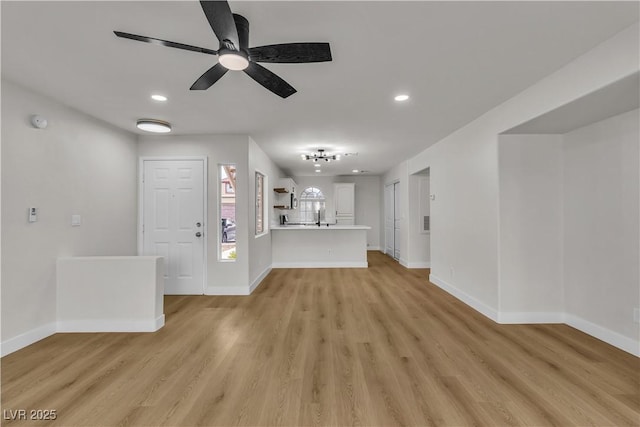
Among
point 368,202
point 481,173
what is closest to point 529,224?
point 481,173

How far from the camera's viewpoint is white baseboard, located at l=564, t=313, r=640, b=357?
2.50 m

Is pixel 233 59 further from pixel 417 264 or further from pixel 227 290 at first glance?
pixel 417 264

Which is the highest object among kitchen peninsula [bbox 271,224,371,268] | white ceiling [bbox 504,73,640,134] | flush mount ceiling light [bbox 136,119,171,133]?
flush mount ceiling light [bbox 136,119,171,133]

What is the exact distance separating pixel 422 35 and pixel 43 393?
3759mm

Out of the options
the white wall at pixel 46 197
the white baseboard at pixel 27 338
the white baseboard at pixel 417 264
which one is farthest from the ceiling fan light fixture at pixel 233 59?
the white baseboard at pixel 417 264

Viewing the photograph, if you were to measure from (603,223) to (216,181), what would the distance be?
191 inches

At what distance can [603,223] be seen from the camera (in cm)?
279

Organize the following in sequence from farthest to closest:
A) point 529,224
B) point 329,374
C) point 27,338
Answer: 1. point 529,224
2. point 27,338
3. point 329,374

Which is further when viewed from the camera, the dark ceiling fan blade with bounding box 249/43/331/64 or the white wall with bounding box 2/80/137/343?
the white wall with bounding box 2/80/137/343

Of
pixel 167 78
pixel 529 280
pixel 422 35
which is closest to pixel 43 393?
pixel 167 78

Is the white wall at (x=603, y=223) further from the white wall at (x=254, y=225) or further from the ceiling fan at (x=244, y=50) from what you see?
the white wall at (x=254, y=225)

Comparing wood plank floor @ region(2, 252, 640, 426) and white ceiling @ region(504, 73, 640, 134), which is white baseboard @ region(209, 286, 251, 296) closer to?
wood plank floor @ region(2, 252, 640, 426)

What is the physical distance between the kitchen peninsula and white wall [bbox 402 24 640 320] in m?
1.89

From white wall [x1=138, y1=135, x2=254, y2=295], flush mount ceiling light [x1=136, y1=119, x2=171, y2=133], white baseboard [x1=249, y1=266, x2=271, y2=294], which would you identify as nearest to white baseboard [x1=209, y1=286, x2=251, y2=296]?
white wall [x1=138, y1=135, x2=254, y2=295]
